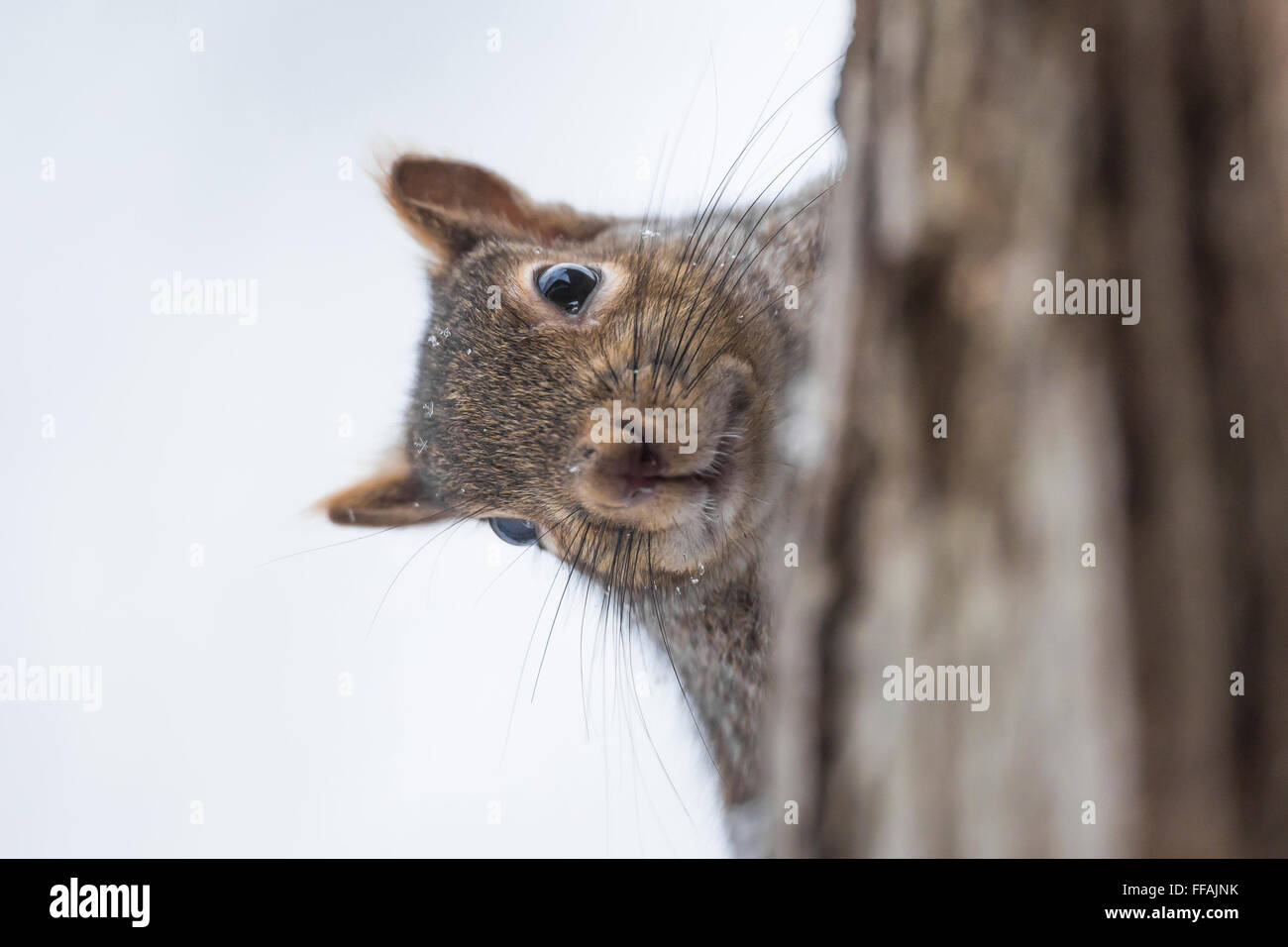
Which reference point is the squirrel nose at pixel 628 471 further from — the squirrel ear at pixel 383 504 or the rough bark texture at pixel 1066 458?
the rough bark texture at pixel 1066 458

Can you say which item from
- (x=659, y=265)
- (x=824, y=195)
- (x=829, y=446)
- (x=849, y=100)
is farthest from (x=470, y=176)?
(x=829, y=446)

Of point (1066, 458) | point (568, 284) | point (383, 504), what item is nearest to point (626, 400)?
point (568, 284)

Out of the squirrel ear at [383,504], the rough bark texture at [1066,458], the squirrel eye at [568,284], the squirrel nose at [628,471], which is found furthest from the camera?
the squirrel ear at [383,504]

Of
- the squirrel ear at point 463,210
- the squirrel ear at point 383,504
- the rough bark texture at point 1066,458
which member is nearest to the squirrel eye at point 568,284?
the squirrel ear at point 463,210

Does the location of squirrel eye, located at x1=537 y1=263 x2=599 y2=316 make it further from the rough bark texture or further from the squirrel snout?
the rough bark texture

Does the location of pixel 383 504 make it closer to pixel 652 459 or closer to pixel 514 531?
pixel 514 531

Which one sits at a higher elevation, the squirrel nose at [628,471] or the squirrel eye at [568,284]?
the squirrel eye at [568,284]
